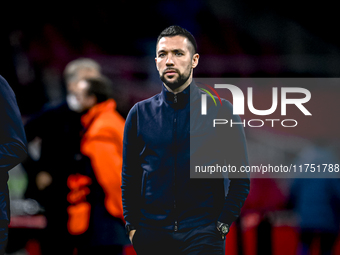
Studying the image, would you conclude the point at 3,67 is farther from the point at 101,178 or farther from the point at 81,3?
the point at 101,178

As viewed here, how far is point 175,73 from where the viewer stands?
8.18 feet

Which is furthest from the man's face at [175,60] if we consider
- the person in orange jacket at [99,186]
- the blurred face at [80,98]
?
the blurred face at [80,98]

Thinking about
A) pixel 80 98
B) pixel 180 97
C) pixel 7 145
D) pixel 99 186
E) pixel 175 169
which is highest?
pixel 80 98

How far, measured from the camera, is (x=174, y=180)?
2.44 m

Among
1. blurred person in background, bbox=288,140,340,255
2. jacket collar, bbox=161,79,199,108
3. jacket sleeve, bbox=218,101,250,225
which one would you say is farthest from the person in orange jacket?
blurred person in background, bbox=288,140,340,255

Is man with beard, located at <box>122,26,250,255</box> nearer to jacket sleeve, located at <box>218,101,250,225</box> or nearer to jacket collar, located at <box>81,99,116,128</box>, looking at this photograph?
jacket sleeve, located at <box>218,101,250,225</box>

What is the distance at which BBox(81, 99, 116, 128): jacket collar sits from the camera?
3.54m

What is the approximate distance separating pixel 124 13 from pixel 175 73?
4.67 ft

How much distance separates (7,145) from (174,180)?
100 centimetres

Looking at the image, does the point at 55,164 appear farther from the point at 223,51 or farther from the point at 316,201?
the point at 316,201

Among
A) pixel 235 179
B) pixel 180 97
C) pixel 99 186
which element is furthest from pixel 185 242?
pixel 99 186

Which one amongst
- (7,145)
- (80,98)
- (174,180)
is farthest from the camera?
(80,98)

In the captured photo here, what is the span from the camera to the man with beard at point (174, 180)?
7.88ft

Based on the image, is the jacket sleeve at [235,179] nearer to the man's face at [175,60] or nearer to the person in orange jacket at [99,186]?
the man's face at [175,60]
